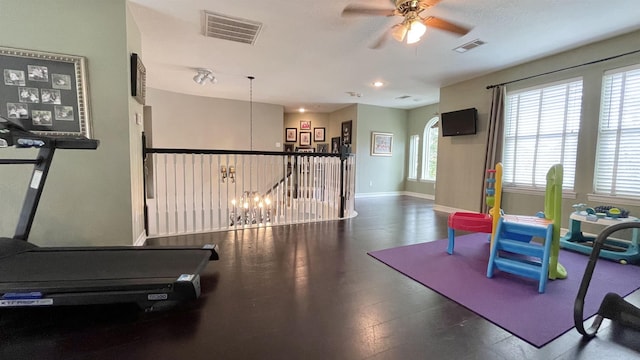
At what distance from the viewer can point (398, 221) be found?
14.5 feet

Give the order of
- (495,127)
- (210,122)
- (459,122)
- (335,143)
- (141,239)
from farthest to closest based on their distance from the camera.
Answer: (335,143) → (210,122) → (459,122) → (495,127) → (141,239)

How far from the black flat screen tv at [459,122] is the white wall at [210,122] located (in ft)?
15.0

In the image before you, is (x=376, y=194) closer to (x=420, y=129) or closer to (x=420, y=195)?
(x=420, y=195)

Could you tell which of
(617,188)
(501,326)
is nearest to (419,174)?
(617,188)

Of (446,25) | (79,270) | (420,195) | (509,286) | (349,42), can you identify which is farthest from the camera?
(420,195)

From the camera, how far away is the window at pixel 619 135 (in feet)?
10.1

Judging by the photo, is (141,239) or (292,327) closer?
(292,327)

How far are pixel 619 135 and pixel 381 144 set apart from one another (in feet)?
15.9

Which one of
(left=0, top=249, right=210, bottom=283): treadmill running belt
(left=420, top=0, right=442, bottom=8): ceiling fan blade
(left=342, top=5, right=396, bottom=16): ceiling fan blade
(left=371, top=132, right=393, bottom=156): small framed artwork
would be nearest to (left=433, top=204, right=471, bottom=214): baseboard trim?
(left=371, top=132, right=393, bottom=156): small framed artwork

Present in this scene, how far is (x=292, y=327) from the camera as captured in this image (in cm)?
155

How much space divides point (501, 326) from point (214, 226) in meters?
3.48

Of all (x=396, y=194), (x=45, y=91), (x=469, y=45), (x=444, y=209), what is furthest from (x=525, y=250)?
(x=396, y=194)

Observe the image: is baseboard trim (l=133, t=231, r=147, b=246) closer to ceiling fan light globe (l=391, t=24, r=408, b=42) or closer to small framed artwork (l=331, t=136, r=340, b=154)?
ceiling fan light globe (l=391, t=24, r=408, b=42)

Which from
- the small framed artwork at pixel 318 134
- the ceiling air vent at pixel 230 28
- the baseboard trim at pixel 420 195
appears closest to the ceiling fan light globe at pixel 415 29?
the ceiling air vent at pixel 230 28
